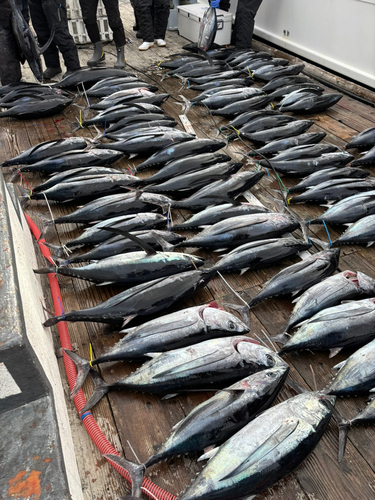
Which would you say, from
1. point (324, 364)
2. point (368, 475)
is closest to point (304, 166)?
point (324, 364)

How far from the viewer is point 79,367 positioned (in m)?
2.03

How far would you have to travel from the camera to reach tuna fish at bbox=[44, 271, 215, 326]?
2.21 m

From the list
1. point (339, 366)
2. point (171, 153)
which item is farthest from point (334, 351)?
point (171, 153)

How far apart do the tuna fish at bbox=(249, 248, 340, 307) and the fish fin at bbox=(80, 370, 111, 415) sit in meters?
1.02

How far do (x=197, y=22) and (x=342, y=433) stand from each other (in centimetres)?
783

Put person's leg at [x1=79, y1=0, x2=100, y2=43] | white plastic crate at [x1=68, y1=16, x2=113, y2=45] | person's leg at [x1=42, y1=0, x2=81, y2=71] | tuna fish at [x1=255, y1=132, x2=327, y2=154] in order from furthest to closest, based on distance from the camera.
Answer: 1. white plastic crate at [x1=68, y1=16, x2=113, y2=45]
2. person's leg at [x1=79, y1=0, x2=100, y2=43]
3. person's leg at [x1=42, y1=0, x2=81, y2=71]
4. tuna fish at [x1=255, y1=132, x2=327, y2=154]

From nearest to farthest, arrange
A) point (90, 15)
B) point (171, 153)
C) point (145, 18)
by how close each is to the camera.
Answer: point (171, 153)
point (90, 15)
point (145, 18)

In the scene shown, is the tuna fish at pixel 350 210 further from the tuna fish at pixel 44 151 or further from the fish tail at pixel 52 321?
the tuna fish at pixel 44 151

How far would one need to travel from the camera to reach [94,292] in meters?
2.59

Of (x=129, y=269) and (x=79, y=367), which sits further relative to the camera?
(x=129, y=269)

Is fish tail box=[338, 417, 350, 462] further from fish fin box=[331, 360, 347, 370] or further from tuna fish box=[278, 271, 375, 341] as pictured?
tuna fish box=[278, 271, 375, 341]

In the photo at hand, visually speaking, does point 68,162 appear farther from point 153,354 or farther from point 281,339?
point 281,339

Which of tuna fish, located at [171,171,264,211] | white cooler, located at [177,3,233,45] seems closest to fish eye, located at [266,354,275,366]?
tuna fish, located at [171,171,264,211]

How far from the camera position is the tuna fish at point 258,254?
2633mm
